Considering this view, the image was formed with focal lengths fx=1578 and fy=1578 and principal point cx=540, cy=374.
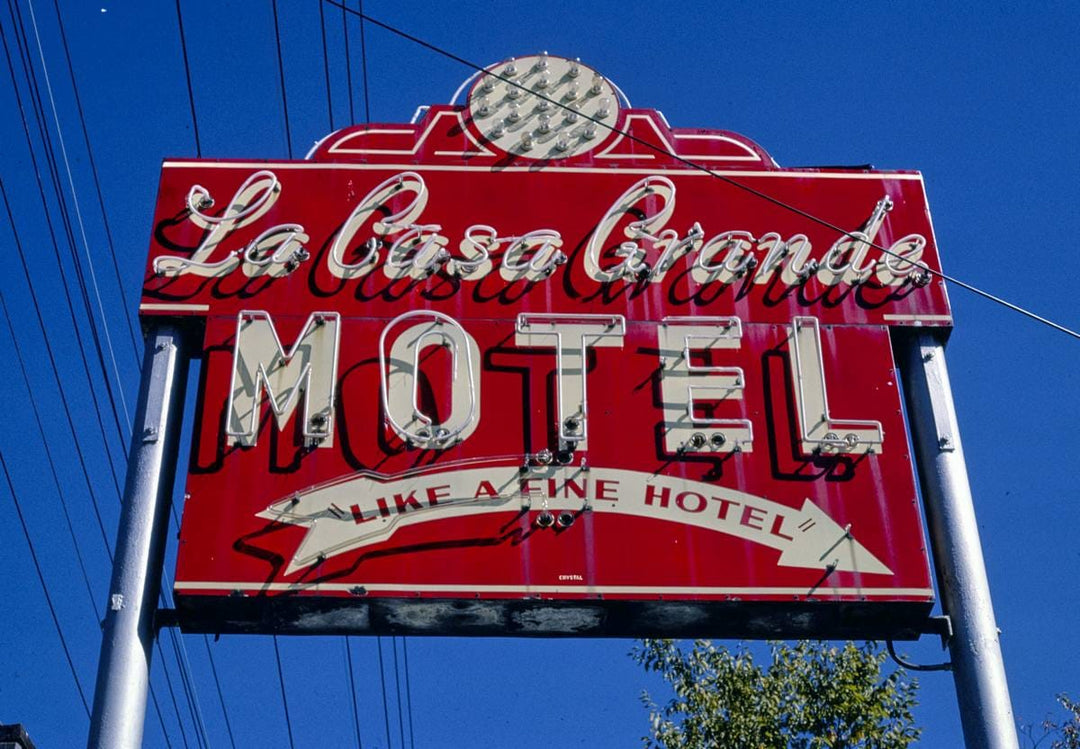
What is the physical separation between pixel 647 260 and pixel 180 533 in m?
3.82

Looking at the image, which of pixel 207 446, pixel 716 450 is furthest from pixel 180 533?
pixel 716 450

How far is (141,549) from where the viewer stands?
32.1ft

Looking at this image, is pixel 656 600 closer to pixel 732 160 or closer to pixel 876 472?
pixel 876 472

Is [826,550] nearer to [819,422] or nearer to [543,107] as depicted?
[819,422]

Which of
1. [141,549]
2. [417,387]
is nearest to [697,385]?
[417,387]

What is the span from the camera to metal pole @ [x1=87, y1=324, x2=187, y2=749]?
909cm

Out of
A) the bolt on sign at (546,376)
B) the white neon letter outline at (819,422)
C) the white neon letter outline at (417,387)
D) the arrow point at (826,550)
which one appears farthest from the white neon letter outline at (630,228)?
the arrow point at (826,550)

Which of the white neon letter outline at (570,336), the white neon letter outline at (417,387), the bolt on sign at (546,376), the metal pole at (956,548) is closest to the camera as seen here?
the metal pole at (956,548)

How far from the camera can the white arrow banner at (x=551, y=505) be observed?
9922mm

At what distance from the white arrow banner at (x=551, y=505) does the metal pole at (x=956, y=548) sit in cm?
52


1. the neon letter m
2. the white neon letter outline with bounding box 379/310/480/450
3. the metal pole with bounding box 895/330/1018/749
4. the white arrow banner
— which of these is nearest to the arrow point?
the white arrow banner

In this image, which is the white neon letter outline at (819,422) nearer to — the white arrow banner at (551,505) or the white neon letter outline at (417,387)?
the white arrow banner at (551,505)

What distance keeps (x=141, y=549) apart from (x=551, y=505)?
257 centimetres

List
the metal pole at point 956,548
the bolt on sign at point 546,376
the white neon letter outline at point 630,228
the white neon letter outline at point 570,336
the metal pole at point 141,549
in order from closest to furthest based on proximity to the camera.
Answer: the metal pole at point 141,549 → the metal pole at point 956,548 → the bolt on sign at point 546,376 → the white neon letter outline at point 570,336 → the white neon letter outline at point 630,228
